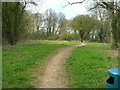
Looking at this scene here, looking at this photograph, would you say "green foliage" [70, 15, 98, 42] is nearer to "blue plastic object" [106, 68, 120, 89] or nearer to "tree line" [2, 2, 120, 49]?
"tree line" [2, 2, 120, 49]

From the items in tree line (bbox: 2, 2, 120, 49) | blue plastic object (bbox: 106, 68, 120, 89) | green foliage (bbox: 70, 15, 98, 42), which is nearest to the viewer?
blue plastic object (bbox: 106, 68, 120, 89)

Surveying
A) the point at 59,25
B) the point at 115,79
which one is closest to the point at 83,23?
the point at 59,25

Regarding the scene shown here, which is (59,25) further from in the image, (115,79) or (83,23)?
(115,79)

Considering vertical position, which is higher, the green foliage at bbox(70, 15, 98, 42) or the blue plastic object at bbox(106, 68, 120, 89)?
the green foliage at bbox(70, 15, 98, 42)

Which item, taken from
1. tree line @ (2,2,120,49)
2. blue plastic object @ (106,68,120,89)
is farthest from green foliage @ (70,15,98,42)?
blue plastic object @ (106,68,120,89)

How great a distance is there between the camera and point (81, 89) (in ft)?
16.6

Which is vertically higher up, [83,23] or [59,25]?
[59,25]

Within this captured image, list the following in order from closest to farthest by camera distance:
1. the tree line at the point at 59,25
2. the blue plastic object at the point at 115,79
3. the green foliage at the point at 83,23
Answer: the blue plastic object at the point at 115,79 < the tree line at the point at 59,25 < the green foliage at the point at 83,23

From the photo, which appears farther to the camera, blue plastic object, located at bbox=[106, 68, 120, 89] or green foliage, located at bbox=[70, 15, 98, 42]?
green foliage, located at bbox=[70, 15, 98, 42]

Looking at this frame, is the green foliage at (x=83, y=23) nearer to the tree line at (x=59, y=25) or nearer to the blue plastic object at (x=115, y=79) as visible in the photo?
the tree line at (x=59, y=25)

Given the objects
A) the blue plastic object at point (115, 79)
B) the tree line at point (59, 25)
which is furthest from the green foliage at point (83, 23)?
the blue plastic object at point (115, 79)

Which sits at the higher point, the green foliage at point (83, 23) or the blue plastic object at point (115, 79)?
the green foliage at point (83, 23)

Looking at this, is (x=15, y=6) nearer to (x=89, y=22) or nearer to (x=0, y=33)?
(x=0, y=33)

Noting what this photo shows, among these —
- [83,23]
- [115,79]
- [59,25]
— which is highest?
[59,25]
